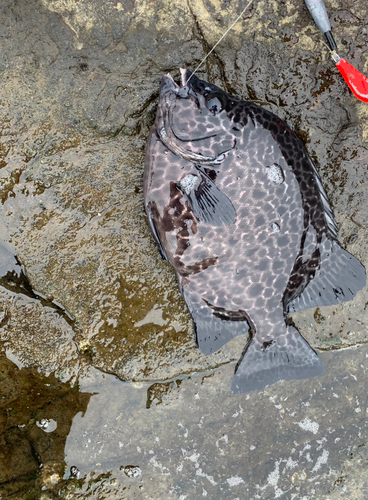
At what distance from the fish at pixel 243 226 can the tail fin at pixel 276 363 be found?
0.01m

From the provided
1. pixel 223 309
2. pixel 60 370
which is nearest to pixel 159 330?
pixel 223 309

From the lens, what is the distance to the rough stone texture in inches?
Answer: 173

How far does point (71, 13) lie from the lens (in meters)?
4.30

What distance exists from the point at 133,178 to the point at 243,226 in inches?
55.0

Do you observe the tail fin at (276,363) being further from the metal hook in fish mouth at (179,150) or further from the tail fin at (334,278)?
the metal hook in fish mouth at (179,150)

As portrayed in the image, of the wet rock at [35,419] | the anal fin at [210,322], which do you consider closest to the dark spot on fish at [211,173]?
the anal fin at [210,322]

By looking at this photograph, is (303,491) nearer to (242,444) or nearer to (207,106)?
(242,444)

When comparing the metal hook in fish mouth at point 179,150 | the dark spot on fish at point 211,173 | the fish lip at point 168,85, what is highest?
the fish lip at point 168,85

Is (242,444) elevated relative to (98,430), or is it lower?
lower

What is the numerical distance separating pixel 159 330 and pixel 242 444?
1637 millimetres

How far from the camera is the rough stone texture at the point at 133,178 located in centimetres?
439

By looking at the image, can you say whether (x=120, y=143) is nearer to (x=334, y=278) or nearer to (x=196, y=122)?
(x=196, y=122)

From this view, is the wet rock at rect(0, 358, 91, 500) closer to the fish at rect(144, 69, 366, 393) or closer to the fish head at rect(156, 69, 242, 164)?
the fish at rect(144, 69, 366, 393)


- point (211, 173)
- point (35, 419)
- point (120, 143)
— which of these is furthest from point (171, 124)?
point (35, 419)
